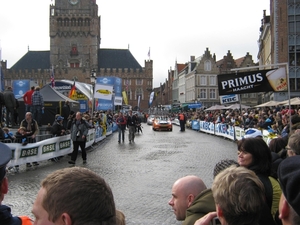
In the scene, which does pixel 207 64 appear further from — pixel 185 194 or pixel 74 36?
pixel 185 194

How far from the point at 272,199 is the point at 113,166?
10.1 meters

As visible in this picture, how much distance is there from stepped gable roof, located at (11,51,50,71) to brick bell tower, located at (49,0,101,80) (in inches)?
220

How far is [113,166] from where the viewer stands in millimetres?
13008

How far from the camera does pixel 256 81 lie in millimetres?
10758

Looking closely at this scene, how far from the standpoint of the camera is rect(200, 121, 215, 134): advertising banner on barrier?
31.8 metres

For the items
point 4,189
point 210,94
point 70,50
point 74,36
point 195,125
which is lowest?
point 195,125

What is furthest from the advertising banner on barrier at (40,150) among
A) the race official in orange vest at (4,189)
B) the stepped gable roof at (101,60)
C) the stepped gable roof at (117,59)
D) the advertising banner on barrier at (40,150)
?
the stepped gable roof at (117,59)

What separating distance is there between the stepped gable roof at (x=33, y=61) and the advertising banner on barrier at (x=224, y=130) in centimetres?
7998

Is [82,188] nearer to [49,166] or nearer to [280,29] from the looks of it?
[49,166]

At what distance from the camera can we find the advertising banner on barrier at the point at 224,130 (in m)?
25.0

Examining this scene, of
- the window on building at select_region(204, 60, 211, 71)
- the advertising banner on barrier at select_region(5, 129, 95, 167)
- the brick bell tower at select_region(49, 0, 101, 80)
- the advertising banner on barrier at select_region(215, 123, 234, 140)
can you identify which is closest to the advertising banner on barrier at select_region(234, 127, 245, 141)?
the advertising banner on barrier at select_region(215, 123, 234, 140)

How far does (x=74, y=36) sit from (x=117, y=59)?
557 inches

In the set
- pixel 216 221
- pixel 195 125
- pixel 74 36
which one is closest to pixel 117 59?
pixel 74 36

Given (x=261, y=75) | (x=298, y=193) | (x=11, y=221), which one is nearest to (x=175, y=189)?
(x=11, y=221)
